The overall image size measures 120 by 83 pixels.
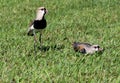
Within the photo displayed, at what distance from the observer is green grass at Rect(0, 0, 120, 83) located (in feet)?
22.0

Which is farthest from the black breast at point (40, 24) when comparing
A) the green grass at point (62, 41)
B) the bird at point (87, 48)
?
the bird at point (87, 48)

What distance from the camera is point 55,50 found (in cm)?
876

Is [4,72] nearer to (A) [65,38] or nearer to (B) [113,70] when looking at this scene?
(B) [113,70]

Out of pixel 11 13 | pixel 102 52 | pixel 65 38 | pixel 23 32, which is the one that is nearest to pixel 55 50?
pixel 102 52

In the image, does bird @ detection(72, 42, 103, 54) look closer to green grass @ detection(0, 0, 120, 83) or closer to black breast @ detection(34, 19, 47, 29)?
green grass @ detection(0, 0, 120, 83)

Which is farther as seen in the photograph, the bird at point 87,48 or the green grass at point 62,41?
the bird at point 87,48

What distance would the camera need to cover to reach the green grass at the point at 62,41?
671 cm

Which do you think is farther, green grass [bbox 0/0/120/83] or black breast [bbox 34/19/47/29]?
black breast [bbox 34/19/47/29]

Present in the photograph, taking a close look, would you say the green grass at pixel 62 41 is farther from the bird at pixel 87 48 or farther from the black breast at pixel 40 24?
the black breast at pixel 40 24

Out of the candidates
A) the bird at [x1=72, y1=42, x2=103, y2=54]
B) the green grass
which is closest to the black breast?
the green grass

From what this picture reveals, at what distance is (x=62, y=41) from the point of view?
10.0 meters

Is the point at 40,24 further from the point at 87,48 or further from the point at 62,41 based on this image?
the point at 62,41

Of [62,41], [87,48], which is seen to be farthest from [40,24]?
[62,41]

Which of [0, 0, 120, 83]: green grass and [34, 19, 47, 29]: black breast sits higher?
[34, 19, 47, 29]: black breast
